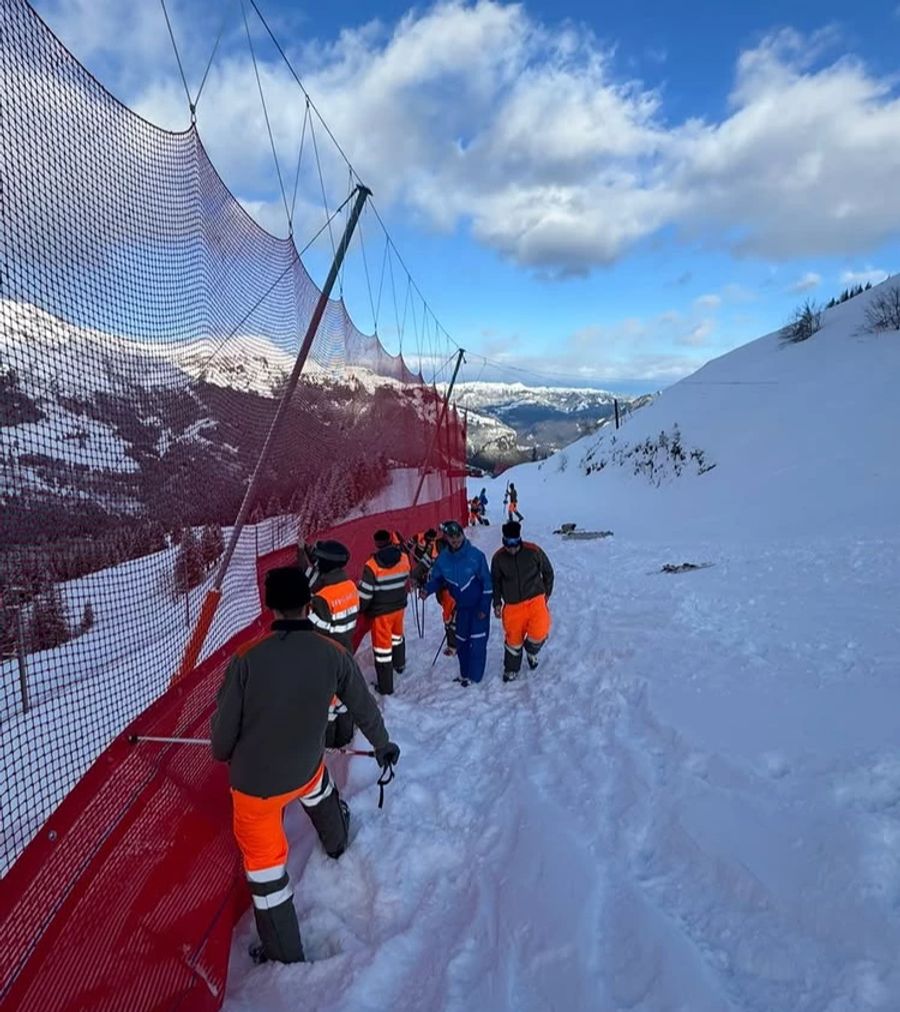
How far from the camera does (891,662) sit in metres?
5.00

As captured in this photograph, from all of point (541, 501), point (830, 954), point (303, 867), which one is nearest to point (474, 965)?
point (303, 867)

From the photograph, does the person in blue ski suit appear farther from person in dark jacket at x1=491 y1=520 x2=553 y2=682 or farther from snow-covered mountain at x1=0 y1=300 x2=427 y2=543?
snow-covered mountain at x1=0 y1=300 x2=427 y2=543

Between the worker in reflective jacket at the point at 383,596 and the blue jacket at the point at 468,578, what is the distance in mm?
469

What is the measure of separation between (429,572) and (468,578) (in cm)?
143

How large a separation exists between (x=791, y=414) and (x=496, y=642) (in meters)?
18.8

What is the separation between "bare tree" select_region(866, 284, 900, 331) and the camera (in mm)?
22531

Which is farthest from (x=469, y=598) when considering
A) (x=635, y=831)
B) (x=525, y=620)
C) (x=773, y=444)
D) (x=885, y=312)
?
(x=885, y=312)

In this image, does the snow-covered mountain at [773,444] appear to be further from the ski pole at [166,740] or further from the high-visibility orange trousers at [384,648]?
the ski pole at [166,740]

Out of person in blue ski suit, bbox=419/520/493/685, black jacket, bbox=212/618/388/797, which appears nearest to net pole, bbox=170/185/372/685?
black jacket, bbox=212/618/388/797

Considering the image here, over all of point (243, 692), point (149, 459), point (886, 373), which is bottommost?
point (243, 692)

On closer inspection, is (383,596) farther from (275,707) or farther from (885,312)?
(885,312)

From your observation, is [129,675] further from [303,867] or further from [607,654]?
[607,654]

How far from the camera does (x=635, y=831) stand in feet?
11.0

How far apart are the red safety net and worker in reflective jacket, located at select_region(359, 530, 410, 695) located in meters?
0.92
